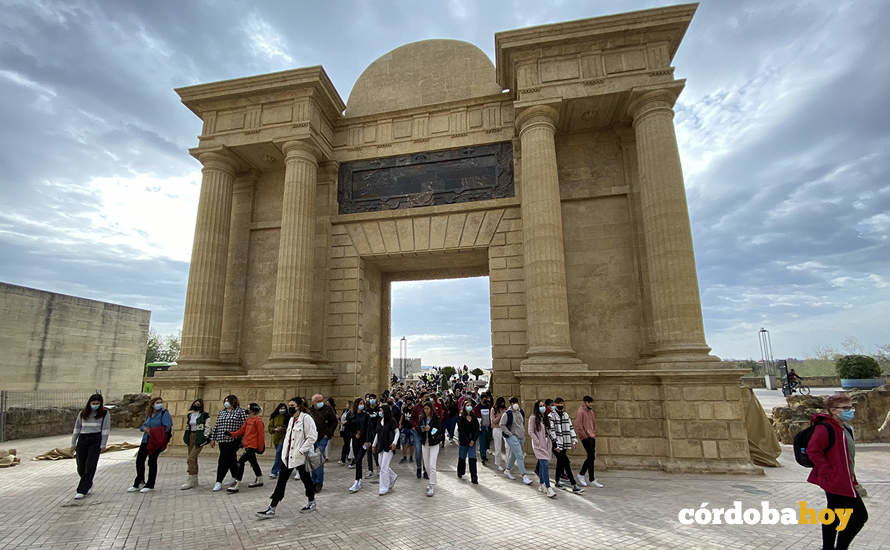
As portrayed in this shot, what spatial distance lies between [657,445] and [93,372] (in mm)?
29104

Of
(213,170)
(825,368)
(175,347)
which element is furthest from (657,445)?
(175,347)

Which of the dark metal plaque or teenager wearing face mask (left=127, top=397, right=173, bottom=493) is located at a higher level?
the dark metal plaque

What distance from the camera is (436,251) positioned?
14.9 meters

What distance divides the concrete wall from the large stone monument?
43.1 feet

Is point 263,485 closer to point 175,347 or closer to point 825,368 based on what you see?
point 825,368

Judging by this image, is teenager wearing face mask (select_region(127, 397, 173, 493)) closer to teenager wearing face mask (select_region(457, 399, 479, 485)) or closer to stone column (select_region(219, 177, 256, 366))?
teenager wearing face mask (select_region(457, 399, 479, 485))

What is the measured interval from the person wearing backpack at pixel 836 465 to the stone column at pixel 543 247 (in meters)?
6.85

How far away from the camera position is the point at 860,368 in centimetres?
2092

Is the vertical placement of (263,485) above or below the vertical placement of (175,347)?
below

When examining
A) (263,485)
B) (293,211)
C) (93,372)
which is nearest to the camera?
(263,485)

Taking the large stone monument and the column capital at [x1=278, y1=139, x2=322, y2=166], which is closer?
the large stone monument

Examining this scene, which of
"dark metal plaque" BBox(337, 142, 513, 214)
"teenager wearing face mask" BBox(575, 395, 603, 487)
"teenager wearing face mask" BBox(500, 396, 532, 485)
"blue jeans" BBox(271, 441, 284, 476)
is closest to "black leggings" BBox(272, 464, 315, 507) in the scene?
"blue jeans" BBox(271, 441, 284, 476)

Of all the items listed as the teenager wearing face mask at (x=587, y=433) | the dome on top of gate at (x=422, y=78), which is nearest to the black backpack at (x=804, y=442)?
the teenager wearing face mask at (x=587, y=433)

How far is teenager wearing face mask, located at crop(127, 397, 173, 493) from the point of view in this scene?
27.9 ft
